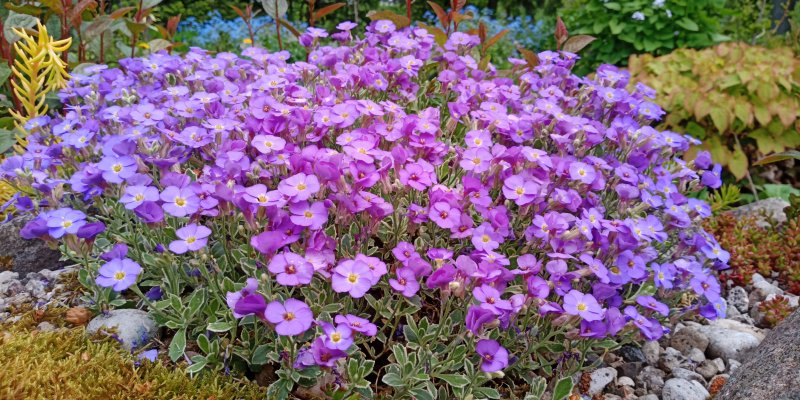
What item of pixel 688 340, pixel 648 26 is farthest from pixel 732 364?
pixel 648 26

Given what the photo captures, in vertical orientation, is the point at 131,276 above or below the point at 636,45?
above

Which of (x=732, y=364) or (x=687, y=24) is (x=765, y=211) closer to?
(x=732, y=364)

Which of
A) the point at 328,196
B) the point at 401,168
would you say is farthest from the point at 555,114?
the point at 328,196

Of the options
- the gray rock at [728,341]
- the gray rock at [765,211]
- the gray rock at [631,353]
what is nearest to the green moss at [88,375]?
the gray rock at [631,353]

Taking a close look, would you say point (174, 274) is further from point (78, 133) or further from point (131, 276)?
point (78, 133)

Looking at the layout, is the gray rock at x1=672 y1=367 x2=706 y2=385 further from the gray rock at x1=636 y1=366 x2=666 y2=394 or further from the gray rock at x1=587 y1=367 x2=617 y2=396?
the gray rock at x1=587 y1=367 x2=617 y2=396

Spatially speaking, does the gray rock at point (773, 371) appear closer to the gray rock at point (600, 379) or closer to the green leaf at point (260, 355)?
the gray rock at point (600, 379)
